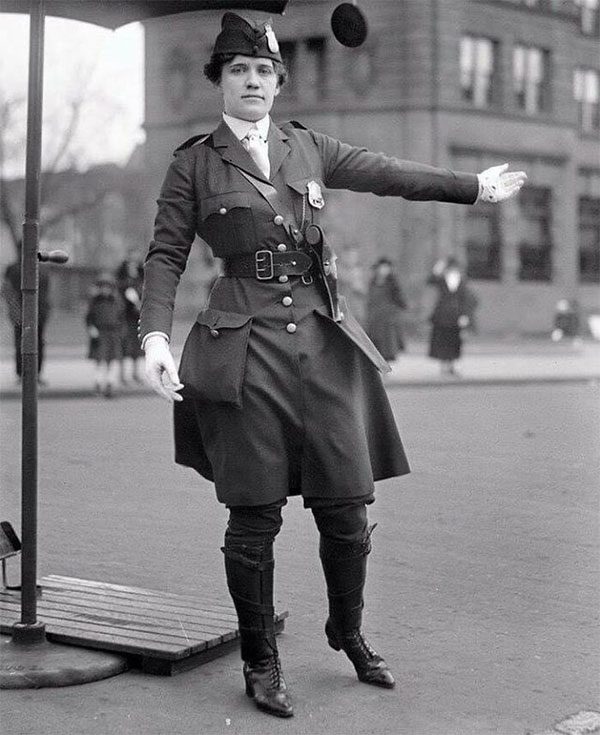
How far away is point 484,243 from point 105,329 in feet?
73.2

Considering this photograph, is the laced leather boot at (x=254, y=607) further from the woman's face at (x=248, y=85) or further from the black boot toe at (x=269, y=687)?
the woman's face at (x=248, y=85)

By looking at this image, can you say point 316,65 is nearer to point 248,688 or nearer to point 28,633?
point 28,633

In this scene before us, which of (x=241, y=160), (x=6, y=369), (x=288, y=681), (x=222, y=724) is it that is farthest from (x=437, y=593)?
(x=6, y=369)

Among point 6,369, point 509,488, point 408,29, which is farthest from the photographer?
point 408,29

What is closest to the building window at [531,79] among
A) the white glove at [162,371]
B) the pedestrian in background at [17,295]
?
the pedestrian in background at [17,295]

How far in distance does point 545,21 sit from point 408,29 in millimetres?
5619

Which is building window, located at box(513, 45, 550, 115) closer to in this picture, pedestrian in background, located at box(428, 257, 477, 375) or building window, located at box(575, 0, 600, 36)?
building window, located at box(575, 0, 600, 36)

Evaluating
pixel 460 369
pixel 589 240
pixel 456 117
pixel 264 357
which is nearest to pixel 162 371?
pixel 264 357

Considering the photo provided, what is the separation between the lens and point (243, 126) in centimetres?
389

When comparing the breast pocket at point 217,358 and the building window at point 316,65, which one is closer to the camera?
the breast pocket at point 217,358

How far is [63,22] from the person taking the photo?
498 cm

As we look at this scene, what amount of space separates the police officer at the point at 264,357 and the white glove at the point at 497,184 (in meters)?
0.15

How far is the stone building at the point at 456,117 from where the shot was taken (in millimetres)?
33938

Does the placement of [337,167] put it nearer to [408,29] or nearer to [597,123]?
[408,29]
